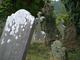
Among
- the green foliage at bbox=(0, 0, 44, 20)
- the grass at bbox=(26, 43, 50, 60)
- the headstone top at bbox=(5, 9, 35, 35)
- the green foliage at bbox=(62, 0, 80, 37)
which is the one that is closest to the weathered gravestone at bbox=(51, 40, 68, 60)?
the grass at bbox=(26, 43, 50, 60)

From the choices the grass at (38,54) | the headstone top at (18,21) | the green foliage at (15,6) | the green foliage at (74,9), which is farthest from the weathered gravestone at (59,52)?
the green foliage at (15,6)

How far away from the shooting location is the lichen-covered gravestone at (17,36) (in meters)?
5.55

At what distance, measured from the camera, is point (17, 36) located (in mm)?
5715

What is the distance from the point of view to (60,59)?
797 cm

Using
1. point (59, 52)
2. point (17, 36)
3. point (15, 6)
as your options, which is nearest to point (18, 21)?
point (17, 36)

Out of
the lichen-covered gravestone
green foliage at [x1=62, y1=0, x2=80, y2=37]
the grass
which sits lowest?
the grass

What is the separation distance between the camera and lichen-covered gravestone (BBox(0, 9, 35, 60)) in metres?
5.55

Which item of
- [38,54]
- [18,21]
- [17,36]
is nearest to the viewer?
[17,36]

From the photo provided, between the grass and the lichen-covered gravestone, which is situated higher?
the lichen-covered gravestone

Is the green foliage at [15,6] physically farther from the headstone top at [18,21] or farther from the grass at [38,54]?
the headstone top at [18,21]

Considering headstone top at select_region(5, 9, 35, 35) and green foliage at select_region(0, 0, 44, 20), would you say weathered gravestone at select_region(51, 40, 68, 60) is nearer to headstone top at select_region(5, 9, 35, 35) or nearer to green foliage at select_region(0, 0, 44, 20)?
headstone top at select_region(5, 9, 35, 35)

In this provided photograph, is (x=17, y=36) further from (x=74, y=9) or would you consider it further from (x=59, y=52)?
(x=74, y=9)

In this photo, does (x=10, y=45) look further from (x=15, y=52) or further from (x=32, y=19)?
(x=32, y=19)

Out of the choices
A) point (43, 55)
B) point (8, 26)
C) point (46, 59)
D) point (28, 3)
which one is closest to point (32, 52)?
point (43, 55)
